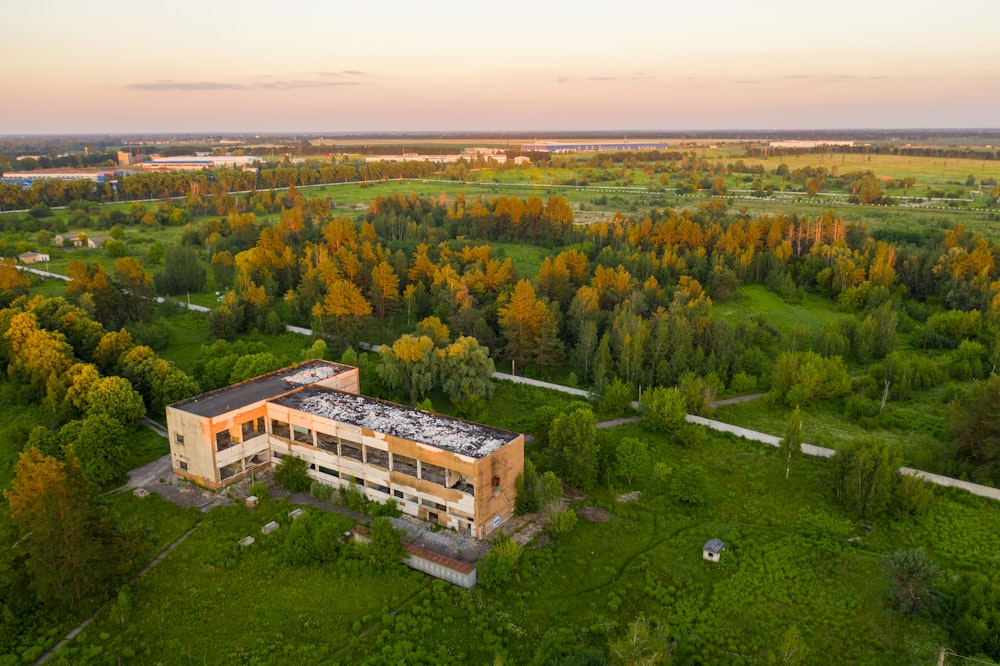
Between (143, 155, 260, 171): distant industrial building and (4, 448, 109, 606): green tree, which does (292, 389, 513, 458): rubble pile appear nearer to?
(4, 448, 109, 606): green tree

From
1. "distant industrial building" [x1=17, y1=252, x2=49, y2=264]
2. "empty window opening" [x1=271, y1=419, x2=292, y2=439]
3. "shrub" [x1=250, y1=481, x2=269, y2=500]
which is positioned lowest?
"shrub" [x1=250, y1=481, x2=269, y2=500]

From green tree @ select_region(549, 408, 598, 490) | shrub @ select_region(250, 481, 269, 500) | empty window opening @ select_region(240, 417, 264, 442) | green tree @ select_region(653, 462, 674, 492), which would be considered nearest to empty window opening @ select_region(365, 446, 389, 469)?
shrub @ select_region(250, 481, 269, 500)

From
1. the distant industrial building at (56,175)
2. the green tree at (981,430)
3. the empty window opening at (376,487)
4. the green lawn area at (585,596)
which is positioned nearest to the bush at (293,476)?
the green lawn area at (585,596)

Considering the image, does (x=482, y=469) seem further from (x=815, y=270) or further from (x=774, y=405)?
(x=815, y=270)

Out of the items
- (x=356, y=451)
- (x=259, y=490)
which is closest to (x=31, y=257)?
(x=259, y=490)

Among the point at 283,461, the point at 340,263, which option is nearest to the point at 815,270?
the point at 340,263

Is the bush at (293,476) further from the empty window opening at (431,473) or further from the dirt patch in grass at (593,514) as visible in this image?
the dirt patch in grass at (593,514)
